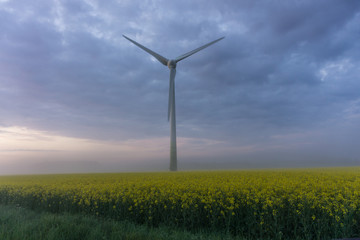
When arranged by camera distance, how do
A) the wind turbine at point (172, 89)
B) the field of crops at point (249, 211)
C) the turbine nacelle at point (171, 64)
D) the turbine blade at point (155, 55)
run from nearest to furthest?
the field of crops at point (249, 211)
the wind turbine at point (172, 89)
the turbine blade at point (155, 55)
the turbine nacelle at point (171, 64)

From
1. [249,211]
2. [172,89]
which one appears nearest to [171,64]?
[172,89]

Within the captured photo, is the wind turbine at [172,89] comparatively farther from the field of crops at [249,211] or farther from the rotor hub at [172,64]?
the field of crops at [249,211]

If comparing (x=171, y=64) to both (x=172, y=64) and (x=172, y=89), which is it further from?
(x=172, y=89)

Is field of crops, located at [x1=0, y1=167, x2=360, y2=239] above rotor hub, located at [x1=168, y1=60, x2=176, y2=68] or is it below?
below

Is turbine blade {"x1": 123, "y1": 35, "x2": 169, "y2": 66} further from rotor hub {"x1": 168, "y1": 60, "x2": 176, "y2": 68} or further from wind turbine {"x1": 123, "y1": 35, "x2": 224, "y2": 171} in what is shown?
rotor hub {"x1": 168, "y1": 60, "x2": 176, "y2": 68}

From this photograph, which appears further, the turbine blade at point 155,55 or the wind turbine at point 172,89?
the turbine blade at point 155,55

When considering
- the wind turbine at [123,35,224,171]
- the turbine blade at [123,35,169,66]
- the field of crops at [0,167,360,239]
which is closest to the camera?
the field of crops at [0,167,360,239]

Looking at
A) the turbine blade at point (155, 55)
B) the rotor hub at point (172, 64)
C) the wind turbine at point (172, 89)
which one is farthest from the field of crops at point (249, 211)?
the rotor hub at point (172, 64)

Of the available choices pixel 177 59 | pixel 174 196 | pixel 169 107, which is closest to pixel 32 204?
pixel 174 196

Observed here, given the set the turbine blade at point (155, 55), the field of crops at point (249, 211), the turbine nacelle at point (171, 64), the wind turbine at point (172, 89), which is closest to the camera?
the field of crops at point (249, 211)

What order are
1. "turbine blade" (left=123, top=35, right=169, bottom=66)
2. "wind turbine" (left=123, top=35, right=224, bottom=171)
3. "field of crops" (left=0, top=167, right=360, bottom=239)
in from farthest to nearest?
1. "turbine blade" (left=123, top=35, right=169, bottom=66)
2. "wind turbine" (left=123, top=35, right=224, bottom=171)
3. "field of crops" (left=0, top=167, right=360, bottom=239)

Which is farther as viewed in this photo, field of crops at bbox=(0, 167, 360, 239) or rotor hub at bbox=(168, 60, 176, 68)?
rotor hub at bbox=(168, 60, 176, 68)

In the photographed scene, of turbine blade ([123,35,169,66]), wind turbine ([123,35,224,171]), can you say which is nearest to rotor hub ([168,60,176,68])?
wind turbine ([123,35,224,171])

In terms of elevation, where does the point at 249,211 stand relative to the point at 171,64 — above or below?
below
